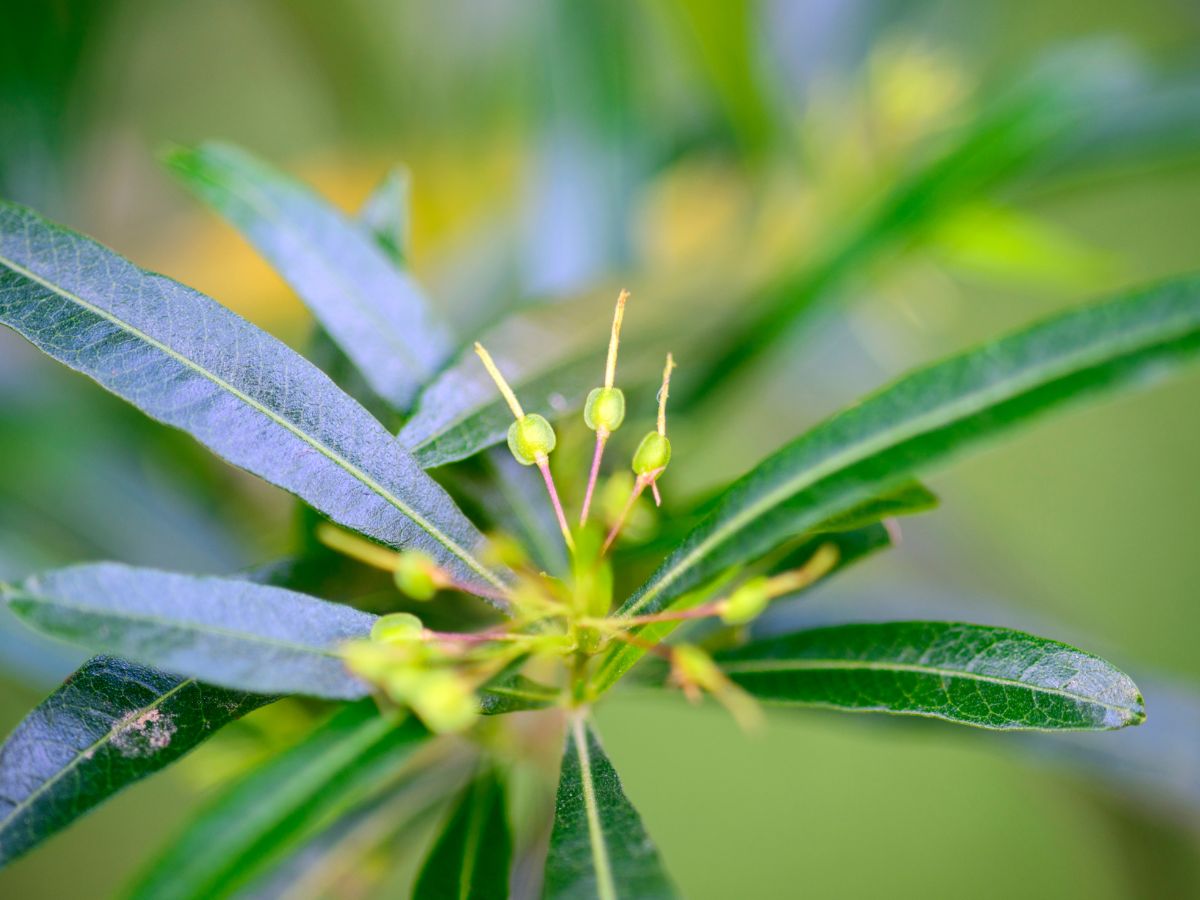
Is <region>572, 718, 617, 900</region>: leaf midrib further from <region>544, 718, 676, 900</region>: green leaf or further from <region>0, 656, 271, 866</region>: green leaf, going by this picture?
<region>0, 656, 271, 866</region>: green leaf

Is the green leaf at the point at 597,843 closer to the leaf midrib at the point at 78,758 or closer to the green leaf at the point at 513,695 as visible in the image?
the green leaf at the point at 513,695

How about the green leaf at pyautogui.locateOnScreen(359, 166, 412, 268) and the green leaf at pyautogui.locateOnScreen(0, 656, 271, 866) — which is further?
the green leaf at pyautogui.locateOnScreen(359, 166, 412, 268)

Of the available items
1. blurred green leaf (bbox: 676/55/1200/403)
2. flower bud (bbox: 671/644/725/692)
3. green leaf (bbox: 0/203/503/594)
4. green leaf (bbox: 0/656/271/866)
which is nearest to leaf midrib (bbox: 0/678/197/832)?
green leaf (bbox: 0/656/271/866)

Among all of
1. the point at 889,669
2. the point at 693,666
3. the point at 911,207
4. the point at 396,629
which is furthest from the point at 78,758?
the point at 911,207

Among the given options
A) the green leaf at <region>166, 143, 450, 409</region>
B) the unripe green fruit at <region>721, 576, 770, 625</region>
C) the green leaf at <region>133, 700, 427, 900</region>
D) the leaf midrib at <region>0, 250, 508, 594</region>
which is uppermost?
the green leaf at <region>166, 143, 450, 409</region>

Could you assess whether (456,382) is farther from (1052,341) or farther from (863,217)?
(863,217)
